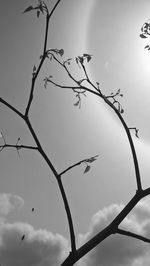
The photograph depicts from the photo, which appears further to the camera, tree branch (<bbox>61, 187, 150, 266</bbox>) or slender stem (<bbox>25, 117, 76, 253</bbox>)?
slender stem (<bbox>25, 117, 76, 253</bbox>)

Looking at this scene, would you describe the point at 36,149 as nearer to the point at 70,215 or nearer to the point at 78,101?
the point at 70,215

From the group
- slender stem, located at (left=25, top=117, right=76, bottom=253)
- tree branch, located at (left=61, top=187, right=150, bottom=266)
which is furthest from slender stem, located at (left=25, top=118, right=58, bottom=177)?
tree branch, located at (left=61, top=187, right=150, bottom=266)

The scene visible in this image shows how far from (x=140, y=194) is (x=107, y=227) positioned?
683mm

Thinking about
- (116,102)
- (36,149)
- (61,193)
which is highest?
(116,102)

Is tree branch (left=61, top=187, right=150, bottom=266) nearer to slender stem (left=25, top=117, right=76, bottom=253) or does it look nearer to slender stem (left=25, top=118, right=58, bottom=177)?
slender stem (left=25, top=117, right=76, bottom=253)

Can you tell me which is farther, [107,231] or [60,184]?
[60,184]

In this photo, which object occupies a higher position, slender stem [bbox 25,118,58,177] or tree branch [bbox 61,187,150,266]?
slender stem [bbox 25,118,58,177]

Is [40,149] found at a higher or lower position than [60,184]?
higher

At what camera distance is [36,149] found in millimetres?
5680

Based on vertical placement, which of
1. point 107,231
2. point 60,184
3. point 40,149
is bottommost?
point 107,231

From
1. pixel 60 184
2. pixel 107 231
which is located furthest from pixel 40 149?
pixel 107 231

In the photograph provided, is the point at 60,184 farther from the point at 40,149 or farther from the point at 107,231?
the point at 107,231

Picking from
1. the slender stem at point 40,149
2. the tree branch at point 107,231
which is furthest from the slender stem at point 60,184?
the tree branch at point 107,231

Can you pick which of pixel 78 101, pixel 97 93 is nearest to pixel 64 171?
pixel 97 93
